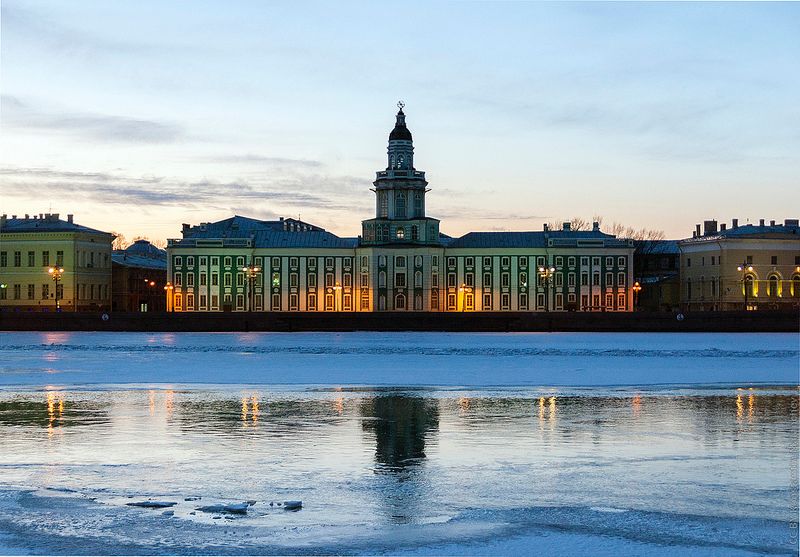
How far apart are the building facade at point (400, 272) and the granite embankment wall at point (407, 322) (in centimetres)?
3788

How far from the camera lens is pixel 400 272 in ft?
398

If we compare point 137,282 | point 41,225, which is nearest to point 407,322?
point 41,225

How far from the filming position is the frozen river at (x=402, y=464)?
35.1 feet

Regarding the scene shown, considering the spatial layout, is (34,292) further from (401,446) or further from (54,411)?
(401,446)

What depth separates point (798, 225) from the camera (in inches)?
4838

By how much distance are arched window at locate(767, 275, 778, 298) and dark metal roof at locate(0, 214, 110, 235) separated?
213 feet

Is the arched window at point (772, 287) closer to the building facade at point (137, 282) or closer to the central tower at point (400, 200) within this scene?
the central tower at point (400, 200)

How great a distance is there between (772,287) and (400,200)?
3640 centimetres

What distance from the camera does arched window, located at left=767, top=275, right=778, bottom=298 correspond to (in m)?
115

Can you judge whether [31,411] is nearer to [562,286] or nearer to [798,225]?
[562,286]

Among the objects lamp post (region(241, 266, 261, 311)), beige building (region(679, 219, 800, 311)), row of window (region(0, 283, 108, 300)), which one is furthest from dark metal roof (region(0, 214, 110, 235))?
beige building (region(679, 219, 800, 311))

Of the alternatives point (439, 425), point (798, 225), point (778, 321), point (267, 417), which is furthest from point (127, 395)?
point (798, 225)

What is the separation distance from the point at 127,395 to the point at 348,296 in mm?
98782

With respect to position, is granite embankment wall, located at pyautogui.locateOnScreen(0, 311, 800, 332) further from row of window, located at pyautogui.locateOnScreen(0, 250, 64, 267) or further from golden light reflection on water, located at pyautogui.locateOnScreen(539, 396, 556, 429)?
golden light reflection on water, located at pyautogui.locateOnScreen(539, 396, 556, 429)
